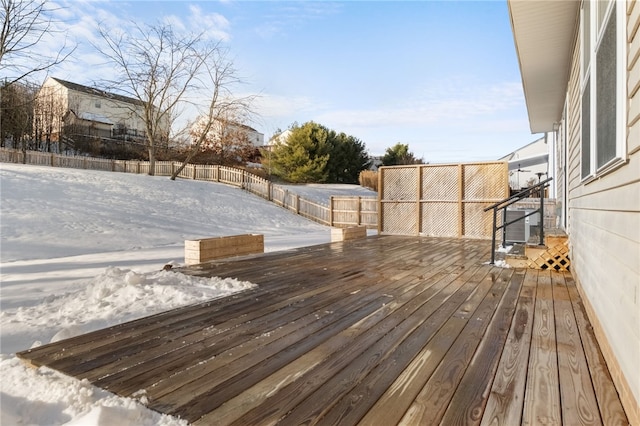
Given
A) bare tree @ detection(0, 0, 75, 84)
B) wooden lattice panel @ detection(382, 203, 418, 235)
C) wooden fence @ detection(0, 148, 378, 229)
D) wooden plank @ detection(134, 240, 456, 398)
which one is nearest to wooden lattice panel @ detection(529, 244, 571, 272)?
wooden plank @ detection(134, 240, 456, 398)

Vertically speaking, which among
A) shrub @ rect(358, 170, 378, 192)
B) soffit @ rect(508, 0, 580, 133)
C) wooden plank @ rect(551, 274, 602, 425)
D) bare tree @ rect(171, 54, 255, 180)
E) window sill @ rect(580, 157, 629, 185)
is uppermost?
bare tree @ rect(171, 54, 255, 180)

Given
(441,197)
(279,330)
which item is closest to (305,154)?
(441,197)

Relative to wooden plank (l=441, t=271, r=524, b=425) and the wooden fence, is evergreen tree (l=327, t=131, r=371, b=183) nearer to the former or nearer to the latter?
the wooden fence

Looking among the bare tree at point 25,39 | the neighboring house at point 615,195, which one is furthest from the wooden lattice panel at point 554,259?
the bare tree at point 25,39

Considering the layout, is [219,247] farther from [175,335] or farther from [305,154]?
[305,154]

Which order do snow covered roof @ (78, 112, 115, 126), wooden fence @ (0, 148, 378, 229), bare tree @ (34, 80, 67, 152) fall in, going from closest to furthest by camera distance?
wooden fence @ (0, 148, 378, 229), bare tree @ (34, 80, 67, 152), snow covered roof @ (78, 112, 115, 126)

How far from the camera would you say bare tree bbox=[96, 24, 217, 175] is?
1580 centimetres

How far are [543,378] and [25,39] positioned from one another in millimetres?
9377

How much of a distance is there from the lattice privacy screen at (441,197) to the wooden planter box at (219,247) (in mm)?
4976

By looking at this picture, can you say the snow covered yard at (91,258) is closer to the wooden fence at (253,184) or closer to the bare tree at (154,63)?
the wooden fence at (253,184)

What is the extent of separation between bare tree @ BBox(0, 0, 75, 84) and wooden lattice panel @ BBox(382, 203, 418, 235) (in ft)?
26.9

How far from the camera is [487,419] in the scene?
135 cm

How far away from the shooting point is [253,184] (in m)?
17.1

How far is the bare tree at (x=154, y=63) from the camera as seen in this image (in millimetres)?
15805
